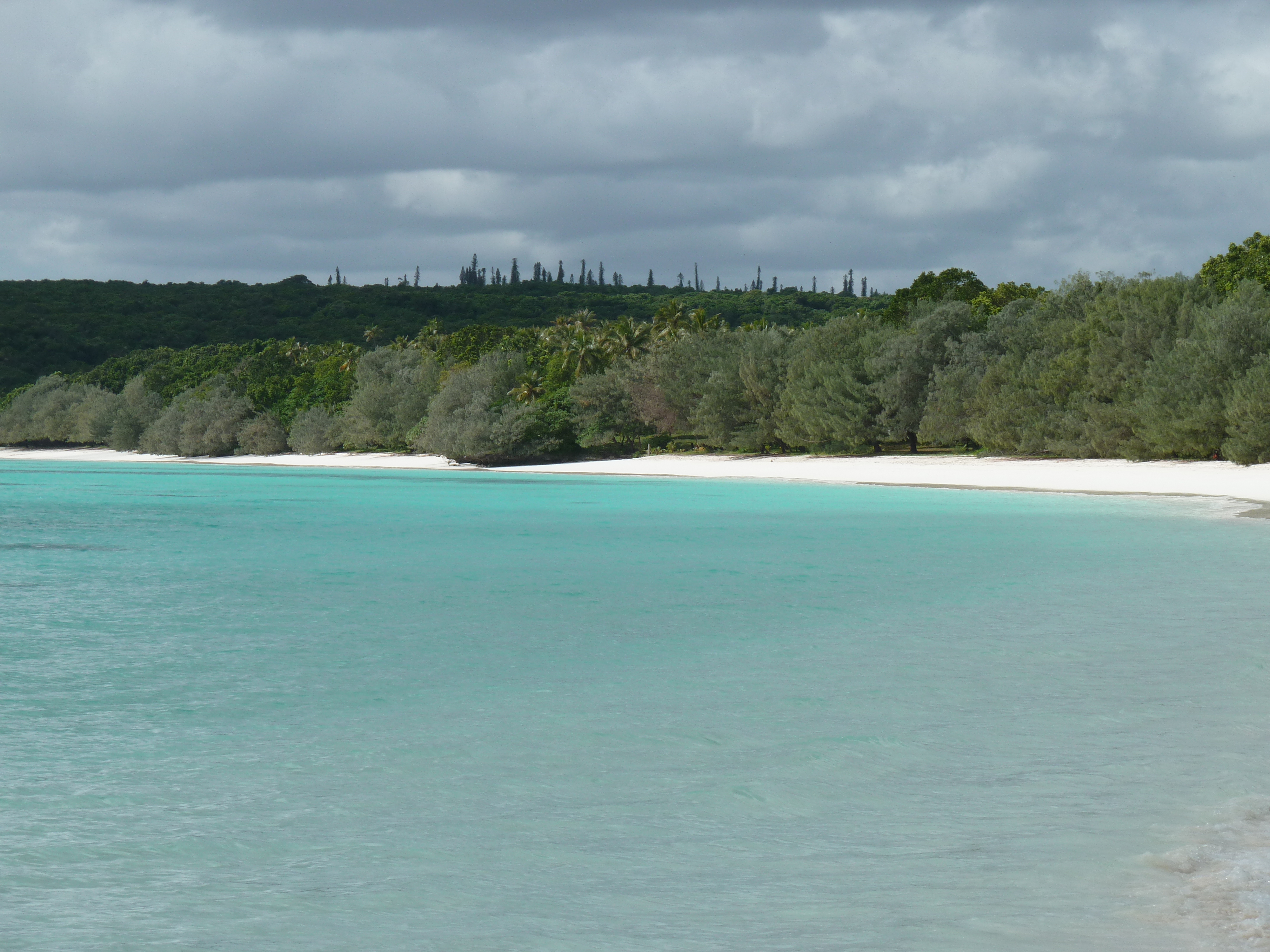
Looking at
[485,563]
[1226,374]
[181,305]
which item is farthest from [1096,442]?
[181,305]

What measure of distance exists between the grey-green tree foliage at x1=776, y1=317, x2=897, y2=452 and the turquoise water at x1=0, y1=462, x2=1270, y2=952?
125 ft

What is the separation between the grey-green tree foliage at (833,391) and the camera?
56656mm

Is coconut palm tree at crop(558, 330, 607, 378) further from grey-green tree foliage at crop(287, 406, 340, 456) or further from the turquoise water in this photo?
the turquoise water

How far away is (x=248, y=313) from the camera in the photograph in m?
156

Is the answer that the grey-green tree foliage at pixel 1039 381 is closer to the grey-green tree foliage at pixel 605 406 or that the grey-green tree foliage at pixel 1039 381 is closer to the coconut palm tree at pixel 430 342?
the grey-green tree foliage at pixel 605 406

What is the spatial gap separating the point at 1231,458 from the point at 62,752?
3951 centimetres

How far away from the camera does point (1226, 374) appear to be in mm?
42438

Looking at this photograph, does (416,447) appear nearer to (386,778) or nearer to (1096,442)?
(1096,442)

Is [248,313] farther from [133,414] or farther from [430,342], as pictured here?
[430,342]

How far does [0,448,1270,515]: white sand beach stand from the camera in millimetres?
38750

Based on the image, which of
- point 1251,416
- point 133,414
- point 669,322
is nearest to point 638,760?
point 1251,416

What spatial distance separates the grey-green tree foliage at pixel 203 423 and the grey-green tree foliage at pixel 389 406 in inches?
511

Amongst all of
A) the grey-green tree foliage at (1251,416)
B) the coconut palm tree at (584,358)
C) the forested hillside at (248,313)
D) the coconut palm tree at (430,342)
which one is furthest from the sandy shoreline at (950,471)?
the forested hillside at (248,313)

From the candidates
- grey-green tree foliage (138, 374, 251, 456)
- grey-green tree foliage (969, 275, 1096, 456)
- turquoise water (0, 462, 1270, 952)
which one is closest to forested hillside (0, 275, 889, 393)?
grey-green tree foliage (138, 374, 251, 456)
